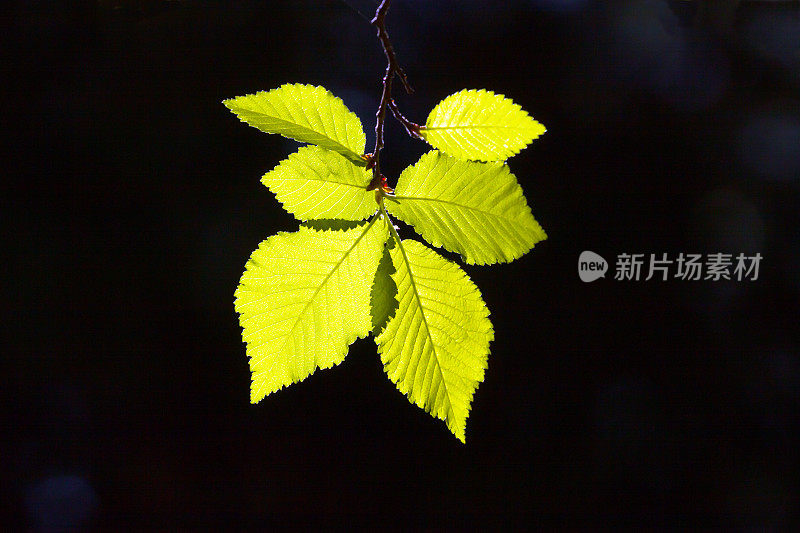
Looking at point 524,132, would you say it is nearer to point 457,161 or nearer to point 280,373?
point 457,161

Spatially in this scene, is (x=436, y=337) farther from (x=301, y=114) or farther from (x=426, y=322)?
(x=301, y=114)

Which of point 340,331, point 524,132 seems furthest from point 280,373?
point 524,132

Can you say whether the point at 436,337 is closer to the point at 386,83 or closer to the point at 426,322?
the point at 426,322

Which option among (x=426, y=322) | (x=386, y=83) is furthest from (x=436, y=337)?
(x=386, y=83)

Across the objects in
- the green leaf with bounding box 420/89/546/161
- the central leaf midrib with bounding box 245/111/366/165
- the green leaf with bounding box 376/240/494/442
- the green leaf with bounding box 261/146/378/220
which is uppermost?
the green leaf with bounding box 420/89/546/161

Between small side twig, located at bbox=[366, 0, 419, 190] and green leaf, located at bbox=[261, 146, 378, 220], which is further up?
small side twig, located at bbox=[366, 0, 419, 190]
